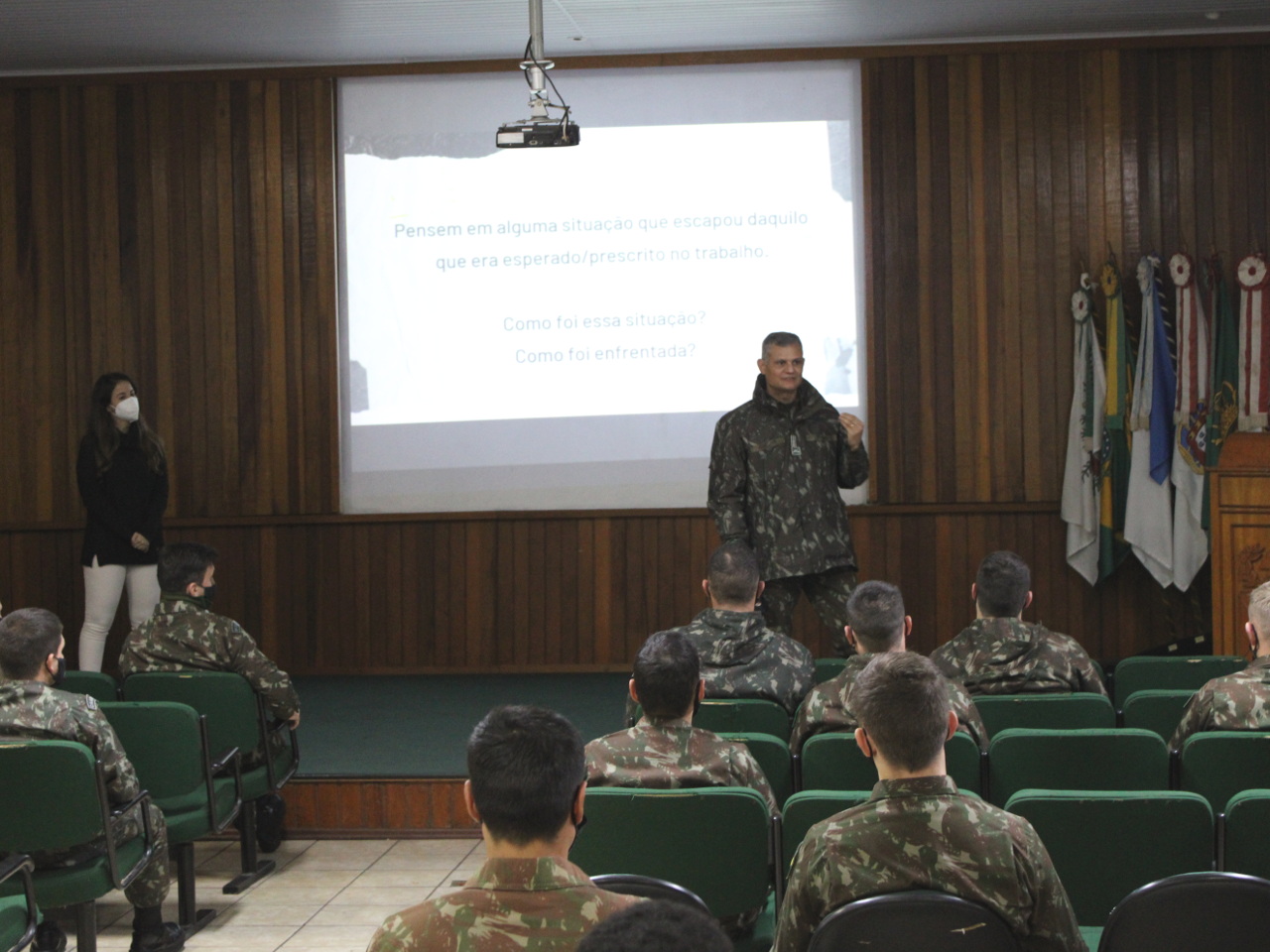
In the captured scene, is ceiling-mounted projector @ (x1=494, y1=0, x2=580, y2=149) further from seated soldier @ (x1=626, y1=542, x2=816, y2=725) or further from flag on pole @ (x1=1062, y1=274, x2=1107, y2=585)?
flag on pole @ (x1=1062, y1=274, x2=1107, y2=585)

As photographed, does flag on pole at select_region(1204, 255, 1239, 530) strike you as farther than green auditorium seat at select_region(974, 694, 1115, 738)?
Yes

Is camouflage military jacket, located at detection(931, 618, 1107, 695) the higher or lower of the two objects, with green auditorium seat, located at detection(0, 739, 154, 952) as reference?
higher

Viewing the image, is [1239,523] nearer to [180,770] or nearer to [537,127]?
[537,127]

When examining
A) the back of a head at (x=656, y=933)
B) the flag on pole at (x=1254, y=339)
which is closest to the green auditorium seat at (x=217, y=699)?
the back of a head at (x=656, y=933)

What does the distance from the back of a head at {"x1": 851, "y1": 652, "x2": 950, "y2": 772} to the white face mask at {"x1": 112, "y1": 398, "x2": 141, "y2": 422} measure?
4.76 m

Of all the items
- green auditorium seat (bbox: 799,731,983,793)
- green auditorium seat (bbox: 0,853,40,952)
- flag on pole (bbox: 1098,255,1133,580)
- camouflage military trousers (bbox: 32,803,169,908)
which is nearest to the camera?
green auditorium seat (bbox: 0,853,40,952)

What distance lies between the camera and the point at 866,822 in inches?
79.2

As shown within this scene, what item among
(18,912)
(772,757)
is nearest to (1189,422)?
(772,757)

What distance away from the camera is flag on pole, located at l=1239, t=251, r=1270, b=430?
6.51 metres

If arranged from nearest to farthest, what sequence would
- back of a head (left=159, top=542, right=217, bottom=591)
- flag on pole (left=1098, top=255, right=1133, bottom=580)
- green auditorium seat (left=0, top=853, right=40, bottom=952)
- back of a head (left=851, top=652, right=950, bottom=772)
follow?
back of a head (left=851, top=652, right=950, bottom=772) < green auditorium seat (left=0, top=853, right=40, bottom=952) < back of a head (left=159, top=542, right=217, bottom=591) < flag on pole (left=1098, top=255, right=1133, bottom=580)

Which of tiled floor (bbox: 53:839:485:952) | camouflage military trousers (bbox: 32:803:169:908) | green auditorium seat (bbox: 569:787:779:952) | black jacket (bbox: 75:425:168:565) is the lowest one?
tiled floor (bbox: 53:839:485:952)

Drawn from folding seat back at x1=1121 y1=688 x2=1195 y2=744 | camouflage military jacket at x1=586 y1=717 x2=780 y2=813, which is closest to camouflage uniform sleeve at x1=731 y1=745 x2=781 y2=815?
camouflage military jacket at x1=586 y1=717 x2=780 y2=813

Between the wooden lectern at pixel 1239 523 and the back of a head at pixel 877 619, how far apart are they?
220 centimetres

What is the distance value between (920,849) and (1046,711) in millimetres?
1596
